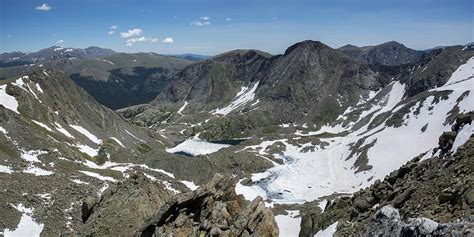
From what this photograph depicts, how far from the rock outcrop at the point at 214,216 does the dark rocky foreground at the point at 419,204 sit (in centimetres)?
631

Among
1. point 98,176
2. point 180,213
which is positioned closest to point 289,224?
point 98,176

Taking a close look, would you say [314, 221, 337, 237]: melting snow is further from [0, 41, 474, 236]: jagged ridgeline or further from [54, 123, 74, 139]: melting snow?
[54, 123, 74, 139]: melting snow

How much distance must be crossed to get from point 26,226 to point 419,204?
5259 cm

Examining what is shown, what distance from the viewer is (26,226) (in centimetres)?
5800

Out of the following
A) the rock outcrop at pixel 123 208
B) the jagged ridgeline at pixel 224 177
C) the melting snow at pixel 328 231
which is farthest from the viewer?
the rock outcrop at pixel 123 208

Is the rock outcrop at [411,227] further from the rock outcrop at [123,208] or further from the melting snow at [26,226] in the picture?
the melting snow at [26,226]

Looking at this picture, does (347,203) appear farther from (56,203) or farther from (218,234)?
(56,203)

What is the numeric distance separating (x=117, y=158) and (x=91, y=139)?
16.0m

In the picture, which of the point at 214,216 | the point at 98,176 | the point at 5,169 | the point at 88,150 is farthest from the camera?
the point at 88,150

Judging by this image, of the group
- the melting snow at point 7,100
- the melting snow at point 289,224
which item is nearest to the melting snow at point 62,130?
the melting snow at point 7,100

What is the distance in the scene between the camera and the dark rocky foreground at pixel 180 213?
99.7 feet

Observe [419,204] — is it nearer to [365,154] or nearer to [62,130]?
[62,130]

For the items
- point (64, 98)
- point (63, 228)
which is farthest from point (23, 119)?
point (63, 228)

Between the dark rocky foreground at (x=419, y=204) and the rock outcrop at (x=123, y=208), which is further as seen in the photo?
the rock outcrop at (x=123, y=208)
